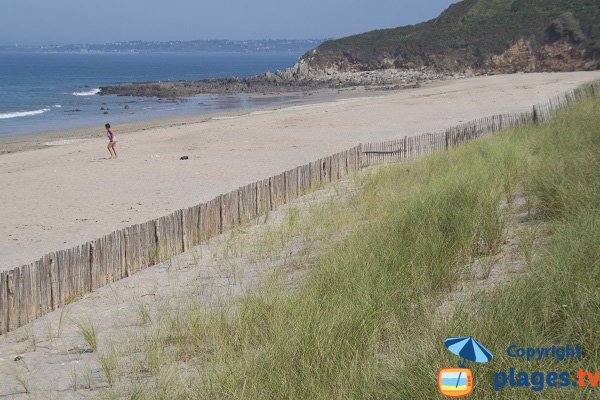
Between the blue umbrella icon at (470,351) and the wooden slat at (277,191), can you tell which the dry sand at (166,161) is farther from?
the blue umbrella icon at (470,351)

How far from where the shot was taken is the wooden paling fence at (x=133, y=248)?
7584mm

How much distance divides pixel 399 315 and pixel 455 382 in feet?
5.59

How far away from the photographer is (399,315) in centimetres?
541

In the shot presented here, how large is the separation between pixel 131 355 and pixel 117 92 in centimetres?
6164

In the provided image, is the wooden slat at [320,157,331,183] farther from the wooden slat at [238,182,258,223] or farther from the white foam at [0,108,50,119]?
the white foam at [0,108,50,119]

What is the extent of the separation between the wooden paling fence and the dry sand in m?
2.77

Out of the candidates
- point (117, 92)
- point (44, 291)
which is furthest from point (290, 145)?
point (117, 92)

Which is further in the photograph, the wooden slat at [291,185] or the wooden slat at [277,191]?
the wooden slat at [291,185]

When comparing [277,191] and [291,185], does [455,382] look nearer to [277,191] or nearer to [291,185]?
[277,191]

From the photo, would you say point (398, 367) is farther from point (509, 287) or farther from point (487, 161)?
point (487, 161)

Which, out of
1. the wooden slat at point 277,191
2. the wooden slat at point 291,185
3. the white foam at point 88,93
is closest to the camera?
the wooden slat at point 277,191

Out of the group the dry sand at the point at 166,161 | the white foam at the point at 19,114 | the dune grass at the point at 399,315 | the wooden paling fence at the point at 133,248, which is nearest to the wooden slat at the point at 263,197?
the wooden paling fence at the point at 133,248

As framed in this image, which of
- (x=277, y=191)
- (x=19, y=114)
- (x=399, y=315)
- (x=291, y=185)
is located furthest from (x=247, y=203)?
(x=19, y=114)

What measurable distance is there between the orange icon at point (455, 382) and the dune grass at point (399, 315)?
0.16 m
